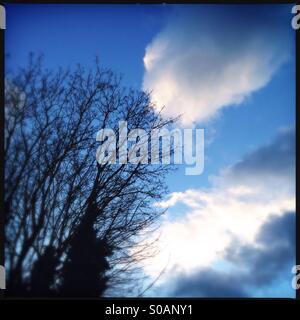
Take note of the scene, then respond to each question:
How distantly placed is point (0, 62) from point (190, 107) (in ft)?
6.75

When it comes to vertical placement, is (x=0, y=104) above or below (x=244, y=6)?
below

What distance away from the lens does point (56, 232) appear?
476cm

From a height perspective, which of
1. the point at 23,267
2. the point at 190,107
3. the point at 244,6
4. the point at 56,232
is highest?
the point at 244,6

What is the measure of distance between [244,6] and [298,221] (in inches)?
91.7

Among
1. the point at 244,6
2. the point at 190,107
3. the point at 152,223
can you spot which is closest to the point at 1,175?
the point at 152,223

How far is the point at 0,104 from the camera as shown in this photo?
473 cm

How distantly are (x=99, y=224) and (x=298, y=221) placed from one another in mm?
2082
